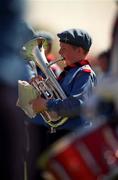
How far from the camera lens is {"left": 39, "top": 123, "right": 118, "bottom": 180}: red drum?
5.34m

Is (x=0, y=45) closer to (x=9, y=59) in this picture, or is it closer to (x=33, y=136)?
(x=9, y=59)

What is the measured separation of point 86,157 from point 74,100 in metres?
2.16

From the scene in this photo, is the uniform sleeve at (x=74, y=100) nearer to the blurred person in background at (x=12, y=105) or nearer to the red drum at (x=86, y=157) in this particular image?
the blurred person in background at (x=12, y=105)

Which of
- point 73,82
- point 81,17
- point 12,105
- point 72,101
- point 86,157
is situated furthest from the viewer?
point 81,17

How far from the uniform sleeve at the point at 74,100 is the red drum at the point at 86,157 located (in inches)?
79.1

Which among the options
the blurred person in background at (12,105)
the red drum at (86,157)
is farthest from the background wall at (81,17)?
the red drum at (86,157)

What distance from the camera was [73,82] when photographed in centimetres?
767

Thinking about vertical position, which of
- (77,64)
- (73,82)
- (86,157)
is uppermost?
(77,64)

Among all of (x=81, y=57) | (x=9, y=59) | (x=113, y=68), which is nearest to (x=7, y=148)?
(x=9, y=59)

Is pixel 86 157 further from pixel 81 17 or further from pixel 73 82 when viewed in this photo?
pixel 81 17

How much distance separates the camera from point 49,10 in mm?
15867

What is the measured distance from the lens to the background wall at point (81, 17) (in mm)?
14906

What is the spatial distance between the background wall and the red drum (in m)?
8.79

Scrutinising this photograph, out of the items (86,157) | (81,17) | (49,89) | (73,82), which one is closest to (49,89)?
(49,89)
